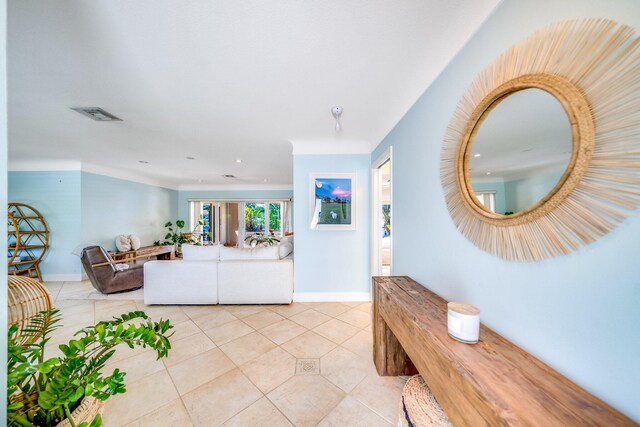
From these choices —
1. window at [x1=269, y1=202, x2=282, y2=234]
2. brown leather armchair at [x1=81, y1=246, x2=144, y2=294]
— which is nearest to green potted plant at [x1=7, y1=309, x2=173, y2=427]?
brown leather armchair at [x1=81, y1=246, x2=144, y2=294]

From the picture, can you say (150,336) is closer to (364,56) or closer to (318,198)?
(364,56)

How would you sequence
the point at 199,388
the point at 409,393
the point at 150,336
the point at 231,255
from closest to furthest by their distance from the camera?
the point at 150,336, the point at 409,393, the point at 199,388, the point at 231,255

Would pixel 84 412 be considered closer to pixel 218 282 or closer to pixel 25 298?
pixel 25 298

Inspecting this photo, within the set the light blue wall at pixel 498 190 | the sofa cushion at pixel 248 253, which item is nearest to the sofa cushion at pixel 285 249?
the sofa cushion at pixel 248 253

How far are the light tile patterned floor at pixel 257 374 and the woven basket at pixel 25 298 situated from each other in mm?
833

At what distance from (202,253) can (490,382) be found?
128 inches

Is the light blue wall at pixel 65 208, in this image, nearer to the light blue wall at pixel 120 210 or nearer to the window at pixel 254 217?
the light blue wall at pixel 120 210

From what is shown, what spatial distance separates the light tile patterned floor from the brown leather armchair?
2.14 feet

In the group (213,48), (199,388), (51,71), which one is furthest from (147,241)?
(213,48)

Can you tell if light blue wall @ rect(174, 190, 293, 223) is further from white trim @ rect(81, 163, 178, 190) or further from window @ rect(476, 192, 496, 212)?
window @ rect(476, 192, 496, 212)

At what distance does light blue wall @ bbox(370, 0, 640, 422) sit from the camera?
56cm

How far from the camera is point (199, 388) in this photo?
5.09ft

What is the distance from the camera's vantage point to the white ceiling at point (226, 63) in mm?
Answer: 1092

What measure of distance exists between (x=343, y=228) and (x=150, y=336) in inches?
97.6
